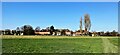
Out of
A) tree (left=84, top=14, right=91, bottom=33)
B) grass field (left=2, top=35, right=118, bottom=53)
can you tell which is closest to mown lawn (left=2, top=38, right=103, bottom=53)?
grass field (left=2, top=35, right=118, bottom=53)

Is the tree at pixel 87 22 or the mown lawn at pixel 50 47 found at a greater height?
the tree at pixel 87 22

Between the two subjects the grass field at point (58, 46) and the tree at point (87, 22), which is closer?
the tree at point (87, 22)

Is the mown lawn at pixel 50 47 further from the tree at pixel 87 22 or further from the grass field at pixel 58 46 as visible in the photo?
the tree at pixel 87 22

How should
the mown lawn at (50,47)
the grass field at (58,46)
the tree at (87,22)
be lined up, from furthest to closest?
the mown lawn at (50,47) < the grass field at (58,46) < the tree at (87,22)

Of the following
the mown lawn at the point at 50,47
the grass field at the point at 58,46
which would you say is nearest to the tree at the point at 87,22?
the grass field at the point at 58,46

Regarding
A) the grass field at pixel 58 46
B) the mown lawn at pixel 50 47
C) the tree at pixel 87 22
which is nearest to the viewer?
the tree at pixel 87 22

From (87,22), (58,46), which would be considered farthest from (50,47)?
(87,22)

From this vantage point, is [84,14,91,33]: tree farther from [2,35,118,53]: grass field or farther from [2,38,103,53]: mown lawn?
[2,38,103,53]: mown lawn

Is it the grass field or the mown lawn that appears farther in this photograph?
the mown lawn

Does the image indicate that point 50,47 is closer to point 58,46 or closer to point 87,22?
point 58,46

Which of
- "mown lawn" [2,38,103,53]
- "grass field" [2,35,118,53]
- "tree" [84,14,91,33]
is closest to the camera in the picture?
"tree" [84,14,91,33]

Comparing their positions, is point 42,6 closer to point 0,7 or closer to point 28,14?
point 28,14

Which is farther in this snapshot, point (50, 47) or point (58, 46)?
point (58, 46)

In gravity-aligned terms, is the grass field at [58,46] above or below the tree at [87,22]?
below
